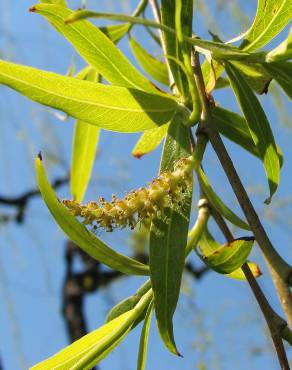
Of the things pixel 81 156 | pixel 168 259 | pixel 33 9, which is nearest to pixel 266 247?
pixel 168 259

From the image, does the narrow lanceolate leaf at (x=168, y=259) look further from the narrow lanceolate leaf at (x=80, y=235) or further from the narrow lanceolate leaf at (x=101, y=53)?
the narrow lanceolate leaf at (x=101, y=53)

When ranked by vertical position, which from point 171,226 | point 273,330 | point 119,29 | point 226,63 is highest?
point 119,29

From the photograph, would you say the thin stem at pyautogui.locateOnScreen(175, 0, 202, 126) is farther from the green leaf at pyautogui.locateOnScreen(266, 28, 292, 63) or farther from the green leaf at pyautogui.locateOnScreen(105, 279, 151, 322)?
the green leaf at pyautogui.locateOnScreen(105, 279, 151, 322)

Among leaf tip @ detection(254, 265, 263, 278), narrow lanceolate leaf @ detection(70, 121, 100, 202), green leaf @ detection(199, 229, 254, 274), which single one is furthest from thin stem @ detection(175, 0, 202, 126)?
narrow lanceolate leaf @ detection(70, 121, 100, 202)

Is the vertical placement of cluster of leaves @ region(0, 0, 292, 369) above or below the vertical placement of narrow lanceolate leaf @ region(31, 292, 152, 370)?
above

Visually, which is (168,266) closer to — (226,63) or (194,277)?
(226,63)

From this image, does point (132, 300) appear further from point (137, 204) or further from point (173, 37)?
point (173, 37)

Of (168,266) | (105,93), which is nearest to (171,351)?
(168,266)
